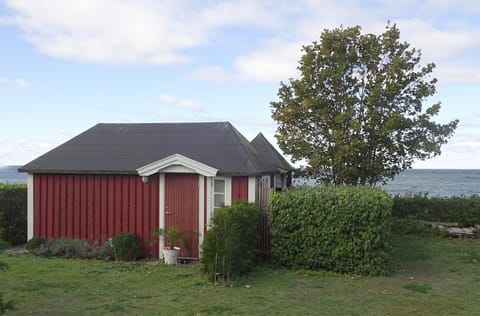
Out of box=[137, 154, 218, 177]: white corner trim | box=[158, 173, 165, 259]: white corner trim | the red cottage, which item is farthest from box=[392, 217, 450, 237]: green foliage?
box=[158, 173, 165, 259]: white corner trim

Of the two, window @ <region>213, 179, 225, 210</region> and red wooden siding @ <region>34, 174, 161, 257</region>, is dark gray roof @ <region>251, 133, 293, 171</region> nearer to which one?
window @ <region>213, 179, 225, 210</region>

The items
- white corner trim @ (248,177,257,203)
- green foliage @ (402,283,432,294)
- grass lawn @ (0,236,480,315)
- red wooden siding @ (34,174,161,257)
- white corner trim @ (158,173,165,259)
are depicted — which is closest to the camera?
grass lawn @ (0,236,480,315)

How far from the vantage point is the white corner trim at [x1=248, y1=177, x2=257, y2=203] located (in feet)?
35.2

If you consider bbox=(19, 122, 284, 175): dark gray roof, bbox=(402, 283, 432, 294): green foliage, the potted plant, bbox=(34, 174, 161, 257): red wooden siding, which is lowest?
bbox=(402, 283, 432, 294): green foliage

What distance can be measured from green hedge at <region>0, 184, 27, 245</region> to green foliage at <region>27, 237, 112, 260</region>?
5.51 feet

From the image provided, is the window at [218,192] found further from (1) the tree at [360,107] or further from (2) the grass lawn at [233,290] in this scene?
(1) the tree at [360,107]

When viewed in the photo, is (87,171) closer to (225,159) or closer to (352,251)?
(225,159)

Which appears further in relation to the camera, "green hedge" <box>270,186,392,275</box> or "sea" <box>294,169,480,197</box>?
"sea" <box>294,169,480,197</box>

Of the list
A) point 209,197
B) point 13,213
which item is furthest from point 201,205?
point 13,213

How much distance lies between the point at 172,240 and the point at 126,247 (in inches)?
47.9

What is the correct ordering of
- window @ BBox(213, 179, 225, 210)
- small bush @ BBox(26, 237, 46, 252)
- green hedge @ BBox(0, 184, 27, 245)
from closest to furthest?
window @ BBox(213, 179, 225, 210)
small bush @ BBox(26, 237, 46, 252)
green hedge @ BBox(0, 184, 27, 245)

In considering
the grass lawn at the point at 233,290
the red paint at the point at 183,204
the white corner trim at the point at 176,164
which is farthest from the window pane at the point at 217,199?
the grass lawn at the point at 233,290

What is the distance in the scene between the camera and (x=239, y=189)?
1088cm

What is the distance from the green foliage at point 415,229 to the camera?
50.3 ft
